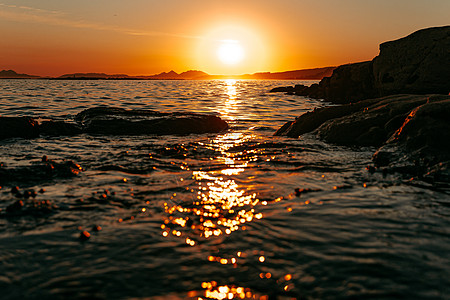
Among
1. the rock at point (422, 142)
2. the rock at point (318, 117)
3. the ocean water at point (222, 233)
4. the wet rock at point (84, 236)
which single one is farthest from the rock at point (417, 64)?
the wet rock at point (84, 236)

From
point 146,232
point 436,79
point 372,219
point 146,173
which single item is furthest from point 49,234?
point 436,79

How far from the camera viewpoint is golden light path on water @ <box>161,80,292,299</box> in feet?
10.2

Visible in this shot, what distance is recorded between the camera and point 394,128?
9.81 metres

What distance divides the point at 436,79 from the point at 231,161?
13.8 m

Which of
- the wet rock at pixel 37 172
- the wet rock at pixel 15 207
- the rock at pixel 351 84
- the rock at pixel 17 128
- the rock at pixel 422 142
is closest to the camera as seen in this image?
the wet rock at pixel 15 207

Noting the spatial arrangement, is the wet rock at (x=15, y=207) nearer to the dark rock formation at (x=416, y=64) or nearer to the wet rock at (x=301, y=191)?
the wet rock at (x=301, y=191)

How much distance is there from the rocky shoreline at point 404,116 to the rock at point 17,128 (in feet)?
30.9

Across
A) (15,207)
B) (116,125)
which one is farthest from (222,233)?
(116,125)

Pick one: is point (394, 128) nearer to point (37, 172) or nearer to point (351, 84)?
point (37, 172)

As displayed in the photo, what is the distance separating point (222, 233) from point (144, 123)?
403 inches

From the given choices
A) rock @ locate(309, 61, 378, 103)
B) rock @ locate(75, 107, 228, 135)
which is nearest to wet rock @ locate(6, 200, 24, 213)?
rock @ locate(75, 107, 228, 135)

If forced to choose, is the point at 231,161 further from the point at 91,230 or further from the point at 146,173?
the point at 91,230

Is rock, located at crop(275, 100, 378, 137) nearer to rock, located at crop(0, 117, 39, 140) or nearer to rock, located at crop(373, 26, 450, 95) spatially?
rock, located at crop(373, 26, 450, 95)

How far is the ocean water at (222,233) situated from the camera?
3.12 metres
